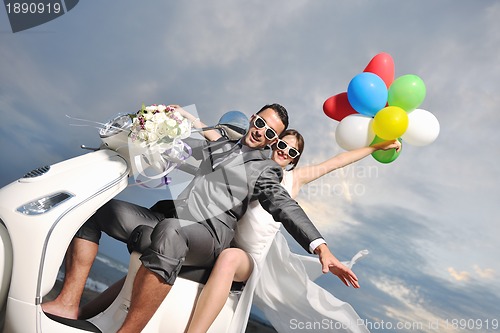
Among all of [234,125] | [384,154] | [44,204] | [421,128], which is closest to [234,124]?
[234,125]

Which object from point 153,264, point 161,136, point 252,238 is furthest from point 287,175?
point 153,264

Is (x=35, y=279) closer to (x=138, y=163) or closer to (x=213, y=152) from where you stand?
(x=138, y=163)

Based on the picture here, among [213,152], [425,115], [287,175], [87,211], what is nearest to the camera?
[87,211]

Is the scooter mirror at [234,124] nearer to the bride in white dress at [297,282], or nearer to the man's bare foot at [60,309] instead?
the bride in white dress at [297,282]

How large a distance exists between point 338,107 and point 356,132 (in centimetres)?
36

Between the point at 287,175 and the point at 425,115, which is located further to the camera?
the point at 425,115

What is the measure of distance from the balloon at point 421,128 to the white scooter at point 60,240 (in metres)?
1.74

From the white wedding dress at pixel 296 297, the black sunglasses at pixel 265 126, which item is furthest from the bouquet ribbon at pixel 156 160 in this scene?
the white wedding dress at pixel 296 297

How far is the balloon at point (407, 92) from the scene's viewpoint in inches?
128

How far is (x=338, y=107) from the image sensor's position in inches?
140

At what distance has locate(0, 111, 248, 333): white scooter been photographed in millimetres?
1861

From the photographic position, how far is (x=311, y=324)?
3.12 meters

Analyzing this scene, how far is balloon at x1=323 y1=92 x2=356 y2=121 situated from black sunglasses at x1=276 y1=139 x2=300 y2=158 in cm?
90

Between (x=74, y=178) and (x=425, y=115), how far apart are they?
230cm
